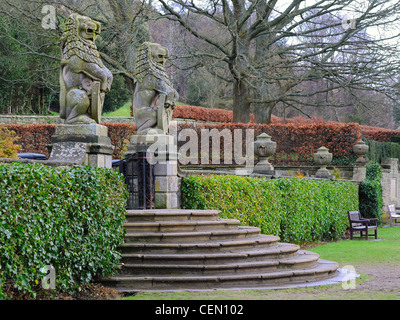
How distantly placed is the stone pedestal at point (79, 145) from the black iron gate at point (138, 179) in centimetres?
196

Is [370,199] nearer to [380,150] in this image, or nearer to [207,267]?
[380,150]

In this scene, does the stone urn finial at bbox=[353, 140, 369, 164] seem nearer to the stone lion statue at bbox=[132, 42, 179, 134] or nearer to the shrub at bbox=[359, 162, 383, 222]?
the shrub at bbox=[359, 162, 383, 222]

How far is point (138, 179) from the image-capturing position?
1179cm

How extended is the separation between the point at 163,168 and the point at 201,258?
354 cm

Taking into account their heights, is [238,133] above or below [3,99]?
below

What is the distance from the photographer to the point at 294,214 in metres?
15.9

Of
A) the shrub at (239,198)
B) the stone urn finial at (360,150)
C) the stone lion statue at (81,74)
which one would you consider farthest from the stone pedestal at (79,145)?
the stone urn finial at (360,150)

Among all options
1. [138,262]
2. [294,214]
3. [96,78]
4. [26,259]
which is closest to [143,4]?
[294,214]

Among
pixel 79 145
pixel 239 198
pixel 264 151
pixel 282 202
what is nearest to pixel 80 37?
pixel 79 145

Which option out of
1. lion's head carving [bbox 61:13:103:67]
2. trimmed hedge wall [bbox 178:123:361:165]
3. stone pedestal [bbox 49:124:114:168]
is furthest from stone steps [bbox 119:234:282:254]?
trimmed hedge wall [bbox 178:123:361:165]

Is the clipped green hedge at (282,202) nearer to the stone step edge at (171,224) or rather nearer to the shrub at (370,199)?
the shrub at (370,199)

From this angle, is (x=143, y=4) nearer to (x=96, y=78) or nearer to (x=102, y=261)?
(x=96, y=78)

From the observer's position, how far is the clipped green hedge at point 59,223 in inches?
236
